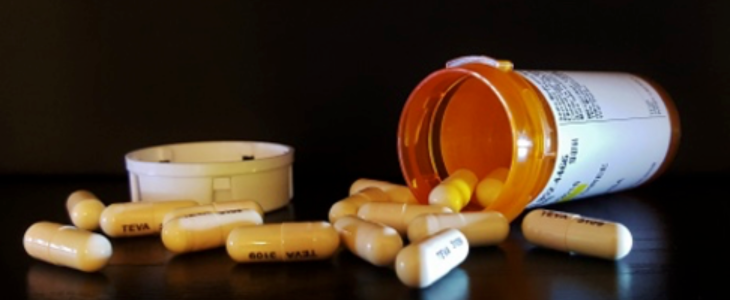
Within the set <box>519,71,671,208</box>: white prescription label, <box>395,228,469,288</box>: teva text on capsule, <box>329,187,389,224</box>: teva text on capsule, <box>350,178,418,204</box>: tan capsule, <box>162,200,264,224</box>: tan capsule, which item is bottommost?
<box>350,178,418,204</box>: tan capsule

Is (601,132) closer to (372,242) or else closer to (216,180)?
(372,242)

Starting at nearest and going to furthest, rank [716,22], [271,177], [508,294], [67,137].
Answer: [508,294] → [271,177] → [716,22] → [67,137]

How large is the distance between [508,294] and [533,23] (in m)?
0.62

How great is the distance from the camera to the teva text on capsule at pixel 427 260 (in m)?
0.59

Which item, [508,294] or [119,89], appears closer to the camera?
[508,294]

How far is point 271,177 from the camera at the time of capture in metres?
0.92

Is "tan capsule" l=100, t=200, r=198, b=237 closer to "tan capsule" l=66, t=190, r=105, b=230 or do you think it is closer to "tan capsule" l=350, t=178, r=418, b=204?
"tan capsule" l=66, t=190, r=105, b=230

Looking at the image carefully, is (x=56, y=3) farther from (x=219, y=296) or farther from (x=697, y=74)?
(x=697, y=74)

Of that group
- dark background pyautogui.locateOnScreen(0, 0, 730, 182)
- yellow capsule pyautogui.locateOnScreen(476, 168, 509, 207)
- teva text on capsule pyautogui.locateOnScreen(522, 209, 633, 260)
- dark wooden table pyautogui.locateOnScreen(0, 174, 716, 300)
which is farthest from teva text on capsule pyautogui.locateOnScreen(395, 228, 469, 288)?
dark background pyautogui.locateOnScreen(0, 0, 730, 182)

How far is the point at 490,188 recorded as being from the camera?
870 mm

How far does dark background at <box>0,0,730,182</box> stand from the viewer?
1094mm

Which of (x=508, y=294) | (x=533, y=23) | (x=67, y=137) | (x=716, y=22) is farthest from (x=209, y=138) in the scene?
(x=716, y=22)

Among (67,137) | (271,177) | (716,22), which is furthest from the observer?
(67,137)

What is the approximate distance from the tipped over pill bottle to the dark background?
13 centimetres
